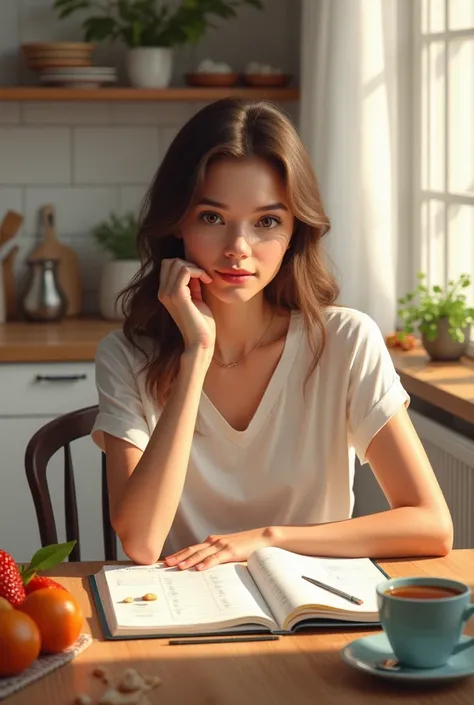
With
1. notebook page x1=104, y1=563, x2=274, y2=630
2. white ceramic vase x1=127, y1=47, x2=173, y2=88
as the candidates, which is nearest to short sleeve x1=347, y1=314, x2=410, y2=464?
notebook page x1=104, y1=563, x2=274, y2=630

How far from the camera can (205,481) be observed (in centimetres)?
203

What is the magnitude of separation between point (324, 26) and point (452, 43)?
38 centimetres

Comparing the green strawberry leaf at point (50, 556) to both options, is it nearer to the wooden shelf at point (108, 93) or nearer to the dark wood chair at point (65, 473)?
the dark wood chair at point (65, 473)

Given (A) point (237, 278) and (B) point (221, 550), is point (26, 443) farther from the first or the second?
(B) point (221, 550)

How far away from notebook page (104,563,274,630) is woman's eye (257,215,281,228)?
61 cm

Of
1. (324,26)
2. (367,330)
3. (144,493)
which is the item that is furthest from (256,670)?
(324,26)

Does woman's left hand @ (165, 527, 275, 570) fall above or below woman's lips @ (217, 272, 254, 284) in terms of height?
below

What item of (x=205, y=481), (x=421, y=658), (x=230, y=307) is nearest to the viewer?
(x=421, y=658)

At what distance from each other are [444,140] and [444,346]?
26.2 inches

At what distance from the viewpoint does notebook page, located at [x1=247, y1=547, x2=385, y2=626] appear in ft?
4.66

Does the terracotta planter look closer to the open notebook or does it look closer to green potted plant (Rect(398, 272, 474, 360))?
green potted plant (Rect(398, 272, 474, 360))

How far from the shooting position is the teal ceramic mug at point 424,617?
117 centimetres

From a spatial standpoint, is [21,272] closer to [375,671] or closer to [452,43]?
[452,43]

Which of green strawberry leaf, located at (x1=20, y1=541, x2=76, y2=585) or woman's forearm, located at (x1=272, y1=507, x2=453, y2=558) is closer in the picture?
green strawberry leaf, located at (x1=20, y1=541, x2=76, y2=585)
